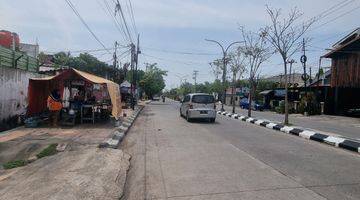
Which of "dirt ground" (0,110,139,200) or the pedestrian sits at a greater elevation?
the pedestrian

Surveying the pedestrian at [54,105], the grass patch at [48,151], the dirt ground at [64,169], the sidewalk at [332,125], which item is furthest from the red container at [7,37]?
the grass patch at [48,151]

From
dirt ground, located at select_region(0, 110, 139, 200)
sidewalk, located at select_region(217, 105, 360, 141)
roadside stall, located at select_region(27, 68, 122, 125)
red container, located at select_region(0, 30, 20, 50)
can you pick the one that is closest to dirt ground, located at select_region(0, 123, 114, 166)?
dirt ground, located at select_region(0, 110, 139, 200)

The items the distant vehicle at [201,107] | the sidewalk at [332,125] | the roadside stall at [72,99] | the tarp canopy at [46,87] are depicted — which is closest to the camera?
the roadside stall at [72,99]

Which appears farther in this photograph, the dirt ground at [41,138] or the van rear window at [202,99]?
the van rear window at [202,99]

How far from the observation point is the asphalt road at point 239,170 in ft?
26.7

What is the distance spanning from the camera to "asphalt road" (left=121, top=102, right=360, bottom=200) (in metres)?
8.15

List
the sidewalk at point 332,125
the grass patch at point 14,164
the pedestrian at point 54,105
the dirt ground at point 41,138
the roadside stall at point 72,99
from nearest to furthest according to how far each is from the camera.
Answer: the grass patch at point 14,164, the dirt ground at point 41,138, the pedestrian at point 54,105, the roadside stall at point 72,99, the sidewalk at point 332,125

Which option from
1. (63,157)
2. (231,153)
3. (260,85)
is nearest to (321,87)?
(260,85)

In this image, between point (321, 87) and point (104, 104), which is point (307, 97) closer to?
point (321, 87)

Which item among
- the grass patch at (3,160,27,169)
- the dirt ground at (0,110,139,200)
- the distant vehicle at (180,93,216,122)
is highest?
the distant vehicle at (180,93,216,122)

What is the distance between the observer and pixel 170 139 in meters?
17.0

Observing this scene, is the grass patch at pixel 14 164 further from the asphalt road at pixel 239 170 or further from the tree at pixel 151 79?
the tree at pixel 151 79

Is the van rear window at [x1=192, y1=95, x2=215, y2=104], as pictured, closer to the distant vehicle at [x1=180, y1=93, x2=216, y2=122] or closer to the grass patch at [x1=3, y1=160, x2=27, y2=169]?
the distant vehicle at [x1=180, y1=93, x2=216, y2=122]

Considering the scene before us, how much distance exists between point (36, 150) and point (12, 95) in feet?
28.7
